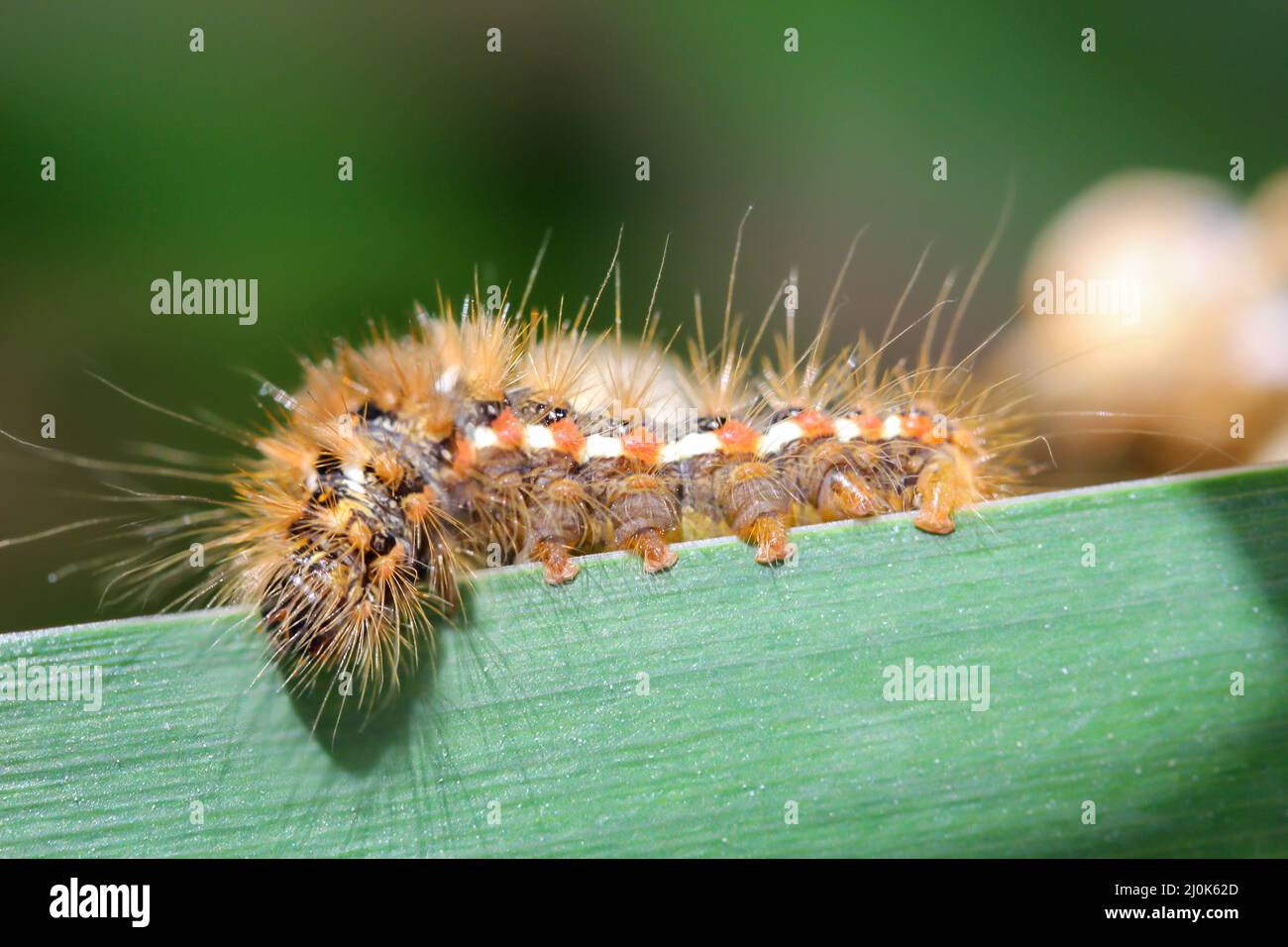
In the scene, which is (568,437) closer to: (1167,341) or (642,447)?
(642,447)

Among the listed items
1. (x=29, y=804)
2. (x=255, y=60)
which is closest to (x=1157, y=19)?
(x=255, y=60)

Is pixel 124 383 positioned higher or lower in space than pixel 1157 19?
lower

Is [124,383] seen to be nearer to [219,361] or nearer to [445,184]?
[219,361]

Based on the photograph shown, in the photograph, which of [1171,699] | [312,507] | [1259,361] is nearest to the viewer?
[1171,699]
